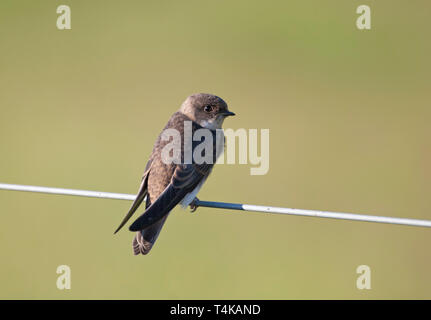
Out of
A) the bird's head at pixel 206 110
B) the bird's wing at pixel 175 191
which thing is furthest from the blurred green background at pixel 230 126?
the bird's wing at pixel 175 191

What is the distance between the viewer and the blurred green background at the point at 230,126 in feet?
24.1

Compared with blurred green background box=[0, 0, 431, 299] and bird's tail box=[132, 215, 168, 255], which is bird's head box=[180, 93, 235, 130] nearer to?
bird's tail box=[132, 215, 168, 255]

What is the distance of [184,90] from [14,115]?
319 centimetres

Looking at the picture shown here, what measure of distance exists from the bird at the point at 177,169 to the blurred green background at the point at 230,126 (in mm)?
2671

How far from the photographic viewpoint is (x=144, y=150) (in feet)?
31.7

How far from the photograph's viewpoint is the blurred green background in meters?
7.35

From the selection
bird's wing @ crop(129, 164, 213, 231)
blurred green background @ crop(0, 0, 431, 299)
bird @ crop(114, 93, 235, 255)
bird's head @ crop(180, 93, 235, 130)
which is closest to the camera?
bird's wing @ crop(129, 164, 213, 231)

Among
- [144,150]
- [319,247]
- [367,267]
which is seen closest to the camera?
[367,267]

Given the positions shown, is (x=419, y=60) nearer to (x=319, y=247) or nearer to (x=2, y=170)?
(x=319, y=247)

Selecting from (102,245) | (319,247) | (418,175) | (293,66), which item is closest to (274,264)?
(319,247)

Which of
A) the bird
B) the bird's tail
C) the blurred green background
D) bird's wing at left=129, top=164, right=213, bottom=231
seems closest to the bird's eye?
the bird

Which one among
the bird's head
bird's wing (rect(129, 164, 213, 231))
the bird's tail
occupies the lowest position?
the bird's tail

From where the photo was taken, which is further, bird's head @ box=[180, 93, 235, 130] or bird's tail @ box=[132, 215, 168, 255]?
bird's head @ box=[180, 93, 235, 130]

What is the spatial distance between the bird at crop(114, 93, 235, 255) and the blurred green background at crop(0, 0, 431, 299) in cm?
267
